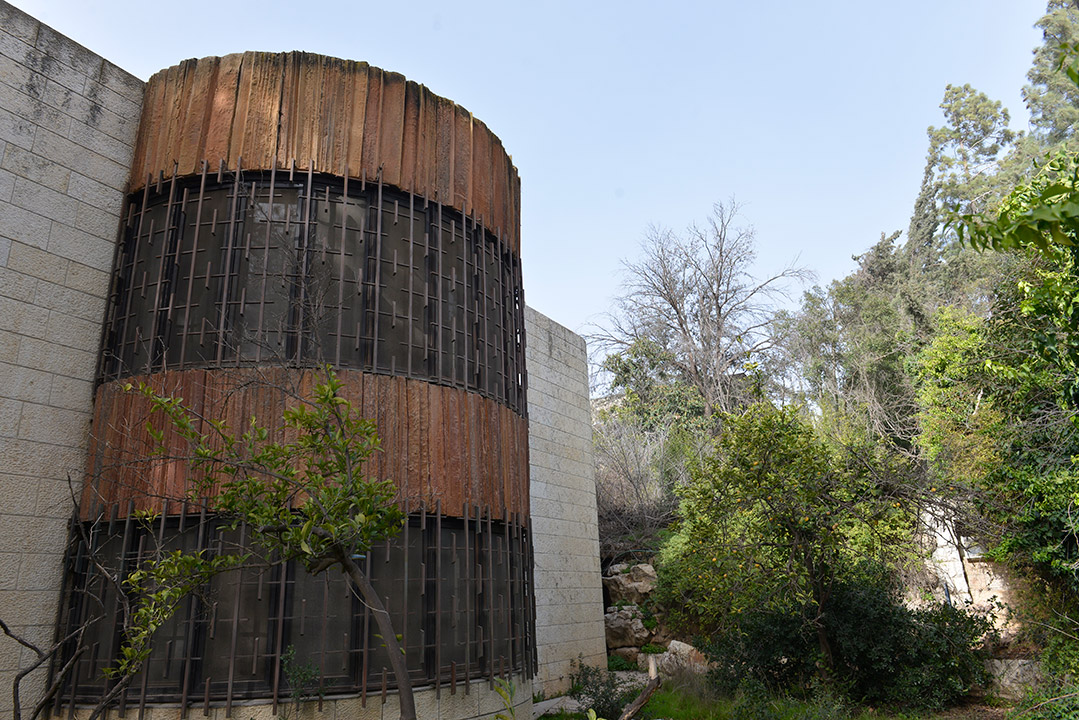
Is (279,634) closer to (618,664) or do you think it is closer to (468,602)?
(468,602)

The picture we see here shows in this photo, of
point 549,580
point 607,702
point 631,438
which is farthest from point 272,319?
point 631,438

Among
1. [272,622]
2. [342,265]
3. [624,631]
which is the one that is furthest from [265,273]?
[624,631]

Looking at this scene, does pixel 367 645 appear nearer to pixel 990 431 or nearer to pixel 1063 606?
pixel 990 431

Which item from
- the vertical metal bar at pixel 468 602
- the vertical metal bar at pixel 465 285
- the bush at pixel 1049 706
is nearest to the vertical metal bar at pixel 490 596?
the vertical metal bar at pixel 468 602

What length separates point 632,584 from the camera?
18031 millimetres

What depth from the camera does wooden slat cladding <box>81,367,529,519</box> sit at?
7273 millimetres

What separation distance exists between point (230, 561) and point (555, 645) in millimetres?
9280

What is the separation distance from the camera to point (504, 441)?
29.7ft

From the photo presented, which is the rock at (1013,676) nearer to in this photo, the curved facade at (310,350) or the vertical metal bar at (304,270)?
the curved facade at (310,350)

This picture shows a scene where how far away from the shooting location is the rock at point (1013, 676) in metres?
11.7

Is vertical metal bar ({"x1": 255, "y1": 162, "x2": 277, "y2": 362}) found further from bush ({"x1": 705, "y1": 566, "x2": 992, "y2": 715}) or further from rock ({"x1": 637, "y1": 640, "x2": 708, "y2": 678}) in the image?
rock ({"x1": 637, "y1": 640, "x2": 708, "y2": 678})

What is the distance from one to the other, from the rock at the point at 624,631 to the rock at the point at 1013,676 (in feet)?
22.6

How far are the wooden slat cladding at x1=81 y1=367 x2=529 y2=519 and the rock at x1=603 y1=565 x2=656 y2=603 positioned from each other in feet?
34.1

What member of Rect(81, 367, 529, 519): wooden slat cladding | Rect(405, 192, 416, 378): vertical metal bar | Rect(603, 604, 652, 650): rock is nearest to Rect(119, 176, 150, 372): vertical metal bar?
Rect(81, 367, 529, 519): wooden slat cladding
